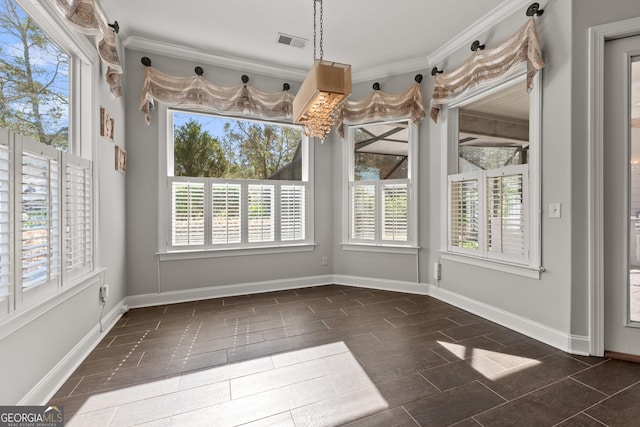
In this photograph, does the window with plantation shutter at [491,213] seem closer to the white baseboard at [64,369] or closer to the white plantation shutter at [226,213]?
the white plantation shutter at [226,213]

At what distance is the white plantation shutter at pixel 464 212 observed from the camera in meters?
3.10

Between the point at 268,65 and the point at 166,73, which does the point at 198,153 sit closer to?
the point at 166,73

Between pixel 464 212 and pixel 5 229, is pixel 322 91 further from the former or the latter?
pixel 464 212

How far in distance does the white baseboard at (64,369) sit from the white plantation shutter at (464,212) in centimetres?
359

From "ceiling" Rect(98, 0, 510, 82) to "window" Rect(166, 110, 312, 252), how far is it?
0.81 metres

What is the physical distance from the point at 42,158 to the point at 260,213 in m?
2.31

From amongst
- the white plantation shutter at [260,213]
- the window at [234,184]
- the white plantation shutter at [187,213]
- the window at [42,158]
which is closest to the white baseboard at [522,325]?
the window at [234,184]

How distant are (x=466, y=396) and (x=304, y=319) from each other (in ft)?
5.18

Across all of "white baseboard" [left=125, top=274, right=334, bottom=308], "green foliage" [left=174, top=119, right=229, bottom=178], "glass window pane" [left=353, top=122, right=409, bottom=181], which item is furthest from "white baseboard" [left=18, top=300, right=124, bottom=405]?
"glass window pane" [left=353, top=122, right=409, bottom=181]

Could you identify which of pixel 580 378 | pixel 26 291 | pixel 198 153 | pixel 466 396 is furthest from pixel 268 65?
pixel 580 378

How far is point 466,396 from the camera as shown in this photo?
172 centimetres

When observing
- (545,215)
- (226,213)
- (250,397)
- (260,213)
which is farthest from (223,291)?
(545,215)

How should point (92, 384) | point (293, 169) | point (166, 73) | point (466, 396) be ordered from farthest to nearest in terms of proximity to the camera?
1. point (293, 169)
2. point (166, 73)
3. point (92, 384)
4. point (466, 396)

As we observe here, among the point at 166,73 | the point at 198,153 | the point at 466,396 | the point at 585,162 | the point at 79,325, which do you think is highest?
the point at 166,73
